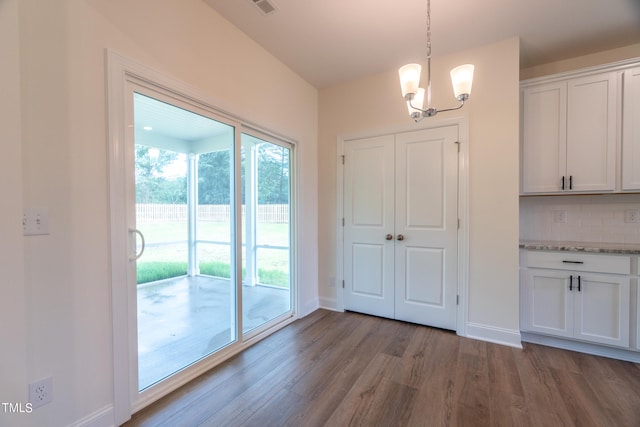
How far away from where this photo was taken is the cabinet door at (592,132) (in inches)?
97.7

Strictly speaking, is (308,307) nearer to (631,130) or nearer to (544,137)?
(544,137)

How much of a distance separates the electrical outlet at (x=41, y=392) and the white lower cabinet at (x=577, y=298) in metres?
3.61

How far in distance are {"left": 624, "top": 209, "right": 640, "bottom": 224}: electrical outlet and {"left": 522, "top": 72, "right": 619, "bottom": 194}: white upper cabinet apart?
1.47 ft

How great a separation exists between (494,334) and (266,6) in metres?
3.60

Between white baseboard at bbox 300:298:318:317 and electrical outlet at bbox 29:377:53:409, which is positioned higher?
electrical outlet at bbox 29:377:53:409

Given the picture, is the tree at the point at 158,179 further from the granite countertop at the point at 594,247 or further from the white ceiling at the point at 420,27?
the granite countertop at the point at 594,247

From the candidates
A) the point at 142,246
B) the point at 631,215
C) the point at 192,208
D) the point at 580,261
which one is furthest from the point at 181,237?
the point at 631,215

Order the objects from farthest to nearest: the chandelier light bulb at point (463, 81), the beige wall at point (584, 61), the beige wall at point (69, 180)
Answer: the beige wall at point (584, 61) < the chandelier light bulb at point (463, 81) < the beige wall at point (69, 180)

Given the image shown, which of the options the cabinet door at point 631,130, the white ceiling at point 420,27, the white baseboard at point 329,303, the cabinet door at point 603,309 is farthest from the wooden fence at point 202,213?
the cabinet door at point 631,130

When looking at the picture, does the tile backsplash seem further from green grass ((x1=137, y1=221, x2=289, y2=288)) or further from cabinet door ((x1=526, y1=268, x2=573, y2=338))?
green grass ((x1=137, y1=221, x2=289, y2=288))

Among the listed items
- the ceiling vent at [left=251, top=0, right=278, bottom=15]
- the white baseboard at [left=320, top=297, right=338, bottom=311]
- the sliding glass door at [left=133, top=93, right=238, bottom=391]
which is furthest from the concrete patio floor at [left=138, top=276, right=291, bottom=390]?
the ceiling vent at [left=251, top=0, right=278, bottom=15]

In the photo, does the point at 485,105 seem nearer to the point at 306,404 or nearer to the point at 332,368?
the point at 332,368

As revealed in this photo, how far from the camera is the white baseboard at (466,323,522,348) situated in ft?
8.41

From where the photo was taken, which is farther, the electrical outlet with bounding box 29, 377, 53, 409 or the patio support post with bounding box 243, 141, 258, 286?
the patio support post with bounding box 243, 141, 258, 286
